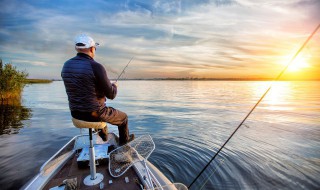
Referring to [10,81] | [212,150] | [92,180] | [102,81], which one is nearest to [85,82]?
[102,81]

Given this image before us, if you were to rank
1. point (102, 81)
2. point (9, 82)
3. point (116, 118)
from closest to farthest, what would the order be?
point (102, 81)
point (116, 118)
point (9, 82)

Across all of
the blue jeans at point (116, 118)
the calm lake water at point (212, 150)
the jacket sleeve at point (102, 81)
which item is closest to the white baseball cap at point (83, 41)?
the jacket sleeve at point (102, 81)

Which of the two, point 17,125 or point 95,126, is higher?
point 95,126

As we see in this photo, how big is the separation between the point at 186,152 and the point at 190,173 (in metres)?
1.72

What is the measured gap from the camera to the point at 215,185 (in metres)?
5.85

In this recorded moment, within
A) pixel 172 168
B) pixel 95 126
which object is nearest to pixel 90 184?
pixel 95 126

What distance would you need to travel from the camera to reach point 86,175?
170 inches

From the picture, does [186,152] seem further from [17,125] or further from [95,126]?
[17,125]

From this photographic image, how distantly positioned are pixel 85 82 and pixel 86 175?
94.0 inches

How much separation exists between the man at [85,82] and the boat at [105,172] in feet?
1.83

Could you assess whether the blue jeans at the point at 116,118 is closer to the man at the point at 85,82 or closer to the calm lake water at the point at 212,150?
the man at the point at 85,82

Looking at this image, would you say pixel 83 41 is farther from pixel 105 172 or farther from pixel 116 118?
pixel 105 172

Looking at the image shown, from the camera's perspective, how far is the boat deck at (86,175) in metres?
3.84

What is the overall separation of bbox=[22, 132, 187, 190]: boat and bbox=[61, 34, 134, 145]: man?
56 centimetres
